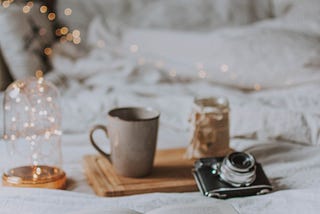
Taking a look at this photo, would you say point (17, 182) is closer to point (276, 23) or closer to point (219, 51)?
point (219, 51)

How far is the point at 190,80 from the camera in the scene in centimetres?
163

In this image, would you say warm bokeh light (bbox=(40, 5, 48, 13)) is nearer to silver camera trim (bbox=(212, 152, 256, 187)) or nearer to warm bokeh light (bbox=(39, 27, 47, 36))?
warm bokeh light (bbox=(39, 27, 47, 36))

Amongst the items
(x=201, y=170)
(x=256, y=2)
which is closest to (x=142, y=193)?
(x=201, y=170)

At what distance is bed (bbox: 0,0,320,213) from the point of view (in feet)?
2.85

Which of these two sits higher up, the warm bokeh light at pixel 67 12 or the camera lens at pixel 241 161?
the warm bokeh light at pixel 67 12

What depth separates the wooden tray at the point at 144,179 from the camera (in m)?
0.90

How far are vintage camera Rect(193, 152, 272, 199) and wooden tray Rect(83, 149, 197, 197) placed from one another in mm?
38

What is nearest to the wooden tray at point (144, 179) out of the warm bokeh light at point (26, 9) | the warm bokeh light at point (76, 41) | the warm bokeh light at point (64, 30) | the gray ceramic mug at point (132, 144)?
the gray ceramic mug at point (132, 144)

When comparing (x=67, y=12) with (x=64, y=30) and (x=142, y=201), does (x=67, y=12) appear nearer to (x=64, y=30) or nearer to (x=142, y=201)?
(x=64, y=30)

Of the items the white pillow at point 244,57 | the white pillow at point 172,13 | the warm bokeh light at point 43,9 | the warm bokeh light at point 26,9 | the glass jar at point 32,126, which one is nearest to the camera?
the glass jar at point 32,126

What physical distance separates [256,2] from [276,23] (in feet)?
0.97

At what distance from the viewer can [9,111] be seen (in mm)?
1077

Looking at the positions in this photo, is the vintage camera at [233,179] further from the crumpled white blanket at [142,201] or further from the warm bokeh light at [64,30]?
the warm bokeh light at [64,30]

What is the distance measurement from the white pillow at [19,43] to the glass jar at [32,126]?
0.51m
